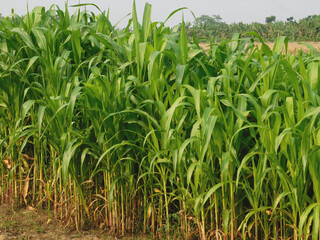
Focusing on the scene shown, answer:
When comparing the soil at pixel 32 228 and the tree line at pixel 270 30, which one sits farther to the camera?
the tree line at pixel 270 30

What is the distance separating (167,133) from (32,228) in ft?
3.82

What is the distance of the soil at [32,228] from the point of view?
7.56ft

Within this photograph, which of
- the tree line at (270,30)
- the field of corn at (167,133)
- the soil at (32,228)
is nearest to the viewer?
the field of corn at (167,133)

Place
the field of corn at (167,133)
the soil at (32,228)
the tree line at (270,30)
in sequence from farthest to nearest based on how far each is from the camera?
1. the tree line at (270,30)
2. the soil at (32,228)
3. the field of corn at (167,133)

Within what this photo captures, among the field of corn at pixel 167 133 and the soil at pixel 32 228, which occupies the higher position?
the field of corn at pixel 167 133

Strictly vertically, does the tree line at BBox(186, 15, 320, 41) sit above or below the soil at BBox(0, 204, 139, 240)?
above

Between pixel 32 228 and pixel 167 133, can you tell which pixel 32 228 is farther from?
pixel 167 133

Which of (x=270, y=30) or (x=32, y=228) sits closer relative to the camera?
(x=32, y=228)

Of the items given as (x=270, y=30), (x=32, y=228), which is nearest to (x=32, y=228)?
(x=32, y=228)

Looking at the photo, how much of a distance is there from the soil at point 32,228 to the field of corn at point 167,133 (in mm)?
63

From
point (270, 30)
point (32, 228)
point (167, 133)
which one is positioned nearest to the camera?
point (167, 133)

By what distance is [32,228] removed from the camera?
8.07ft

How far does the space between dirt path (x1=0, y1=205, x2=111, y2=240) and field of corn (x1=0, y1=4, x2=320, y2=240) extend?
0.07 m

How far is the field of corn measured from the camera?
1.79 metres
